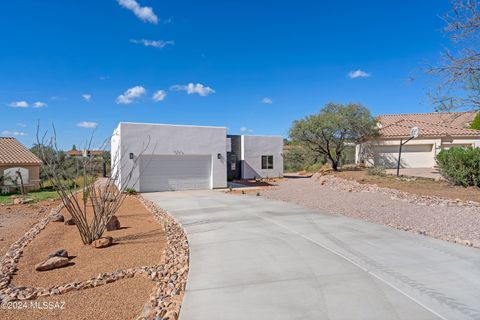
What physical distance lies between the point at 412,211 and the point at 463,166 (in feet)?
18.1

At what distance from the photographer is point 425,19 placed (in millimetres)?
11328

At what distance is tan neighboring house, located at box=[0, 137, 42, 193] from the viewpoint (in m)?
18.8

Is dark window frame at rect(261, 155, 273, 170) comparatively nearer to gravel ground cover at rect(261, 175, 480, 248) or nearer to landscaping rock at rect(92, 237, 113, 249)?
gravel ground cover at rect(261, 175, 480, 248)

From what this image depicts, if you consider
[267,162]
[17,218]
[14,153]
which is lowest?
[17,218]

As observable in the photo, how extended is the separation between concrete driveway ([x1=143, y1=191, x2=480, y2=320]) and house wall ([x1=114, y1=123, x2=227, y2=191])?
1075cm

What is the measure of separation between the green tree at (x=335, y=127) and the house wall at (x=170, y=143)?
7.61 m

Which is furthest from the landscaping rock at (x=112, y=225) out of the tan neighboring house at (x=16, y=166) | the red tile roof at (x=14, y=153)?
the red tile roof at (x=14, y=153)

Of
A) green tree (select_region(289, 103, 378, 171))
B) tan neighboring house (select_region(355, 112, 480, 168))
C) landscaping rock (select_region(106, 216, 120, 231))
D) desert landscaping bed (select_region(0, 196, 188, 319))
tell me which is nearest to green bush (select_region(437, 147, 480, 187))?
green tree (select_region(289, 103, 378, 171))

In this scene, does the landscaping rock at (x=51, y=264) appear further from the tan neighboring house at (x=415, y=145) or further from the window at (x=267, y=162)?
the tan neighboring house at (x=415, y=145)

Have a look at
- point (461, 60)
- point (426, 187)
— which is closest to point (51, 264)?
point (461, 60)

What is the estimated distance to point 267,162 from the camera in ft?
87.7

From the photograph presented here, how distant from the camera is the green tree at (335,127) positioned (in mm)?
22766

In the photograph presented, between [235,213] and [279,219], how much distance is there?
65.9 inches

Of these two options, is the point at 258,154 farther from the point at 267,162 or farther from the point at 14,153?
the point at 14,153
